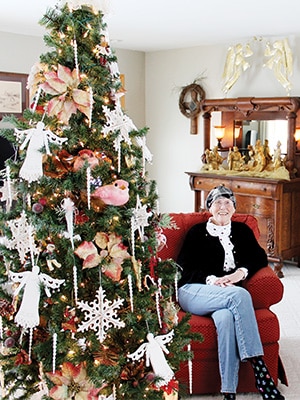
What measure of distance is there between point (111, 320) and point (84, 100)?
0.78 m

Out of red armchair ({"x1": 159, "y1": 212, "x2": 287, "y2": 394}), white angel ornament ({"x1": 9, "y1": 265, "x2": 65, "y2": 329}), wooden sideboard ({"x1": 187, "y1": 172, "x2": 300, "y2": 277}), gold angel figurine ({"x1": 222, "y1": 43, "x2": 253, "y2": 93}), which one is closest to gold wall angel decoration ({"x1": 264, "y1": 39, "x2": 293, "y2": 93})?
gold angel figurine ({"x1": 222, "y1": 43, "x2": 253, "y2": 93})

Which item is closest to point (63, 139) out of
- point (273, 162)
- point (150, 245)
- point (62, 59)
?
Result: point (62, 59)

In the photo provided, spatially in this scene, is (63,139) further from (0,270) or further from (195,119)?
(195,119)

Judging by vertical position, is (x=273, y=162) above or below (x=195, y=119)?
below

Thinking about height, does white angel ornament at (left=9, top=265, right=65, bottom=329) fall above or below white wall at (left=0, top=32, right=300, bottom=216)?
below

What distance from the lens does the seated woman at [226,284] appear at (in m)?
2.84

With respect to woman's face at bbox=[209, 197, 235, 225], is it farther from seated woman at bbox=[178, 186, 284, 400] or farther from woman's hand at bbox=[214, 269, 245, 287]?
woman's hand at bbox=[214, 269, 245, 287]

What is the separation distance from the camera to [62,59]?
6.90 feet

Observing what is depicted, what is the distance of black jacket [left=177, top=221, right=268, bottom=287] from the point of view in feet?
10.4

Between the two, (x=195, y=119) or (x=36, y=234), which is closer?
(x=36, y=234)

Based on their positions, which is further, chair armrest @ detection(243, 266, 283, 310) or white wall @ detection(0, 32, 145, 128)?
white wall @ detection(0, 32, 145, 128)

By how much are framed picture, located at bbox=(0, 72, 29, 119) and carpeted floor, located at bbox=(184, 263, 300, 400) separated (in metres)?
3.15

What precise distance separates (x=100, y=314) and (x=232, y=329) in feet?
3.33

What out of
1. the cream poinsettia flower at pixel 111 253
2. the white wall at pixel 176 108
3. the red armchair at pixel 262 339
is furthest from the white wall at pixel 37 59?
the cream poinsettia flower at pixel 111 253
